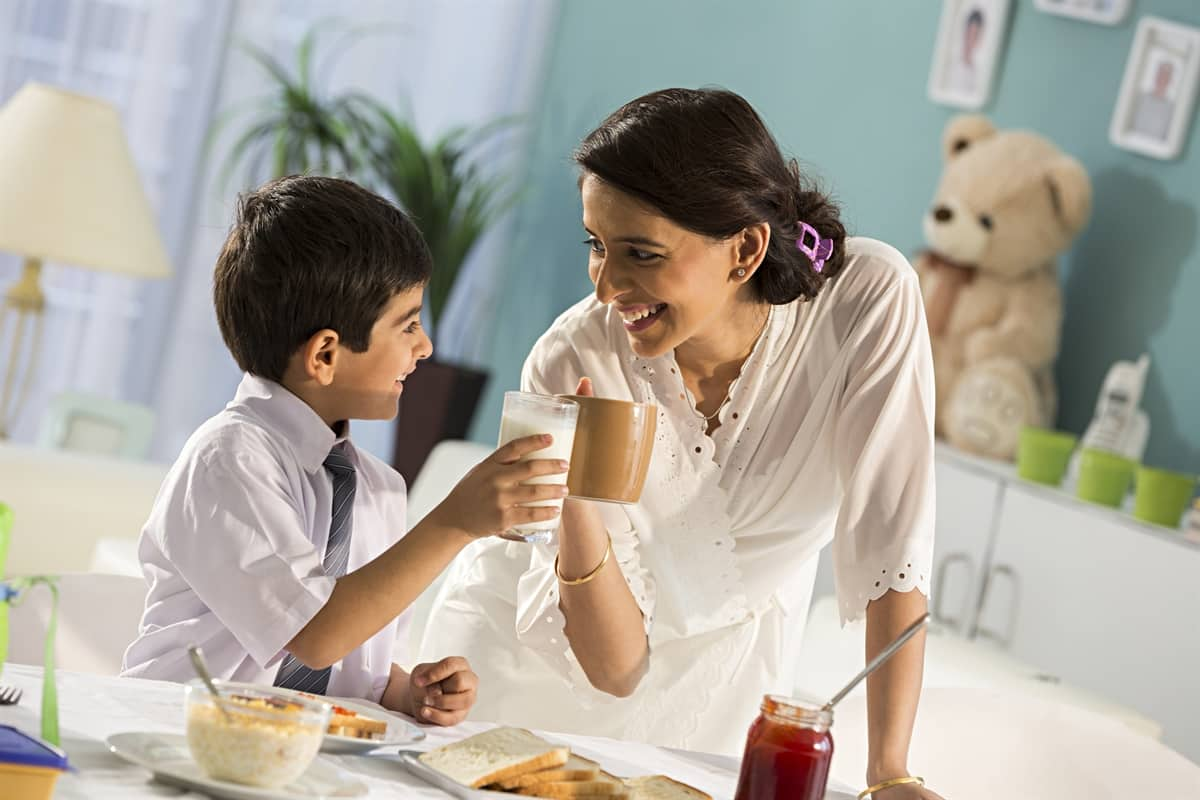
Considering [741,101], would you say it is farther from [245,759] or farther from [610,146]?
[245,759]

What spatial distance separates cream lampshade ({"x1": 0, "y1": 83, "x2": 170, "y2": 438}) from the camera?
335 cm

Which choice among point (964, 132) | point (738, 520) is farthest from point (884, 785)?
point (964, 132)

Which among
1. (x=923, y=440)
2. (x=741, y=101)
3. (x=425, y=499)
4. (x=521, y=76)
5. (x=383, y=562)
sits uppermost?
(x=521, y=76)

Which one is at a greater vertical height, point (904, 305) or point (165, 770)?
point (904, 305)

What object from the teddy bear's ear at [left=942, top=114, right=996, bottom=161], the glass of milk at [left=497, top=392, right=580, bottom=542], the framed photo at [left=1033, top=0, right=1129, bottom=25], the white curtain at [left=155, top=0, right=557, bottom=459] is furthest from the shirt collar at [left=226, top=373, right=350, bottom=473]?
the white curtain at [left=155, top=0, right=557, bottom=459]

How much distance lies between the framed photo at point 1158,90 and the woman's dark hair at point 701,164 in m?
2.16

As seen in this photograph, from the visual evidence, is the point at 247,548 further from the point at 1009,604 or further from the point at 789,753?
the point at 1009,604

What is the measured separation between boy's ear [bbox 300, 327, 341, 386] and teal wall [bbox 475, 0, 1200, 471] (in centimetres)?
136

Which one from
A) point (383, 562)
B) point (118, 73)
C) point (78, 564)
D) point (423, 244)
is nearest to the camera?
point (383, 562)

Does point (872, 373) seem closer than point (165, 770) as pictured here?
No

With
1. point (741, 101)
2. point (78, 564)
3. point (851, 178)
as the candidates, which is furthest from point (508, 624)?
point (851, 178)

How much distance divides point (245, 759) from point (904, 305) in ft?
3.26

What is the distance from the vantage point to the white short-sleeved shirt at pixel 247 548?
1.37 m

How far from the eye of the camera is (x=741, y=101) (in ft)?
5.67
